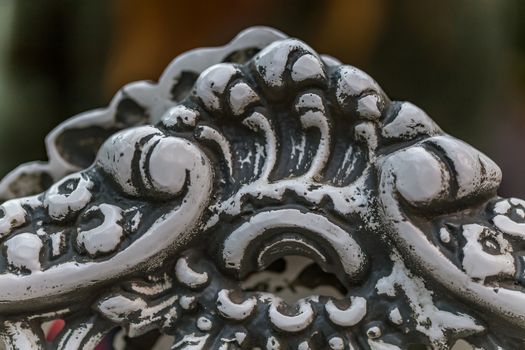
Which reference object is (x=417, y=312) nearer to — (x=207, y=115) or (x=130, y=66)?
(x=207, y=115)

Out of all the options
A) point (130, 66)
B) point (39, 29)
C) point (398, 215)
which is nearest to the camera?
point (398, 215)

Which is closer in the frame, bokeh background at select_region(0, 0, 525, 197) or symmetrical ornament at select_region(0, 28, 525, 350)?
symmetrical ornament at select_region(0, 28, 525, 350)

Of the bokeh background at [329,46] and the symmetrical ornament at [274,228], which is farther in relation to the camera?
the bokeh background at [329,46]

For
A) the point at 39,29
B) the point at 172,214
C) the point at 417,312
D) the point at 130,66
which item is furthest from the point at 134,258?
the point at 39,29

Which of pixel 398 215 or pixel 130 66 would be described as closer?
pixel 398 215

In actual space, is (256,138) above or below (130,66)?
above
